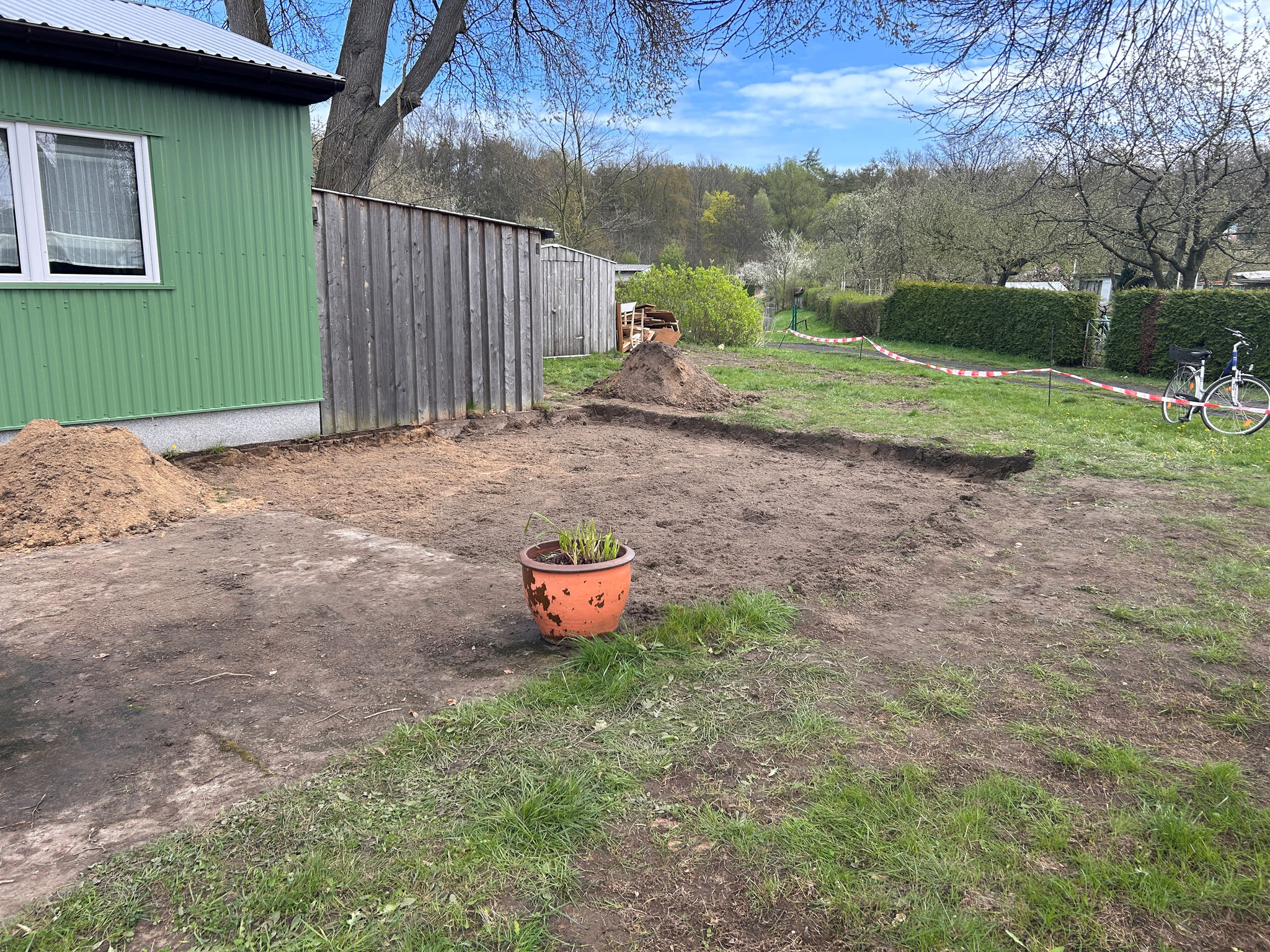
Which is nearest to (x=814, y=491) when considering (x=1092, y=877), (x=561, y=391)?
(x=1092, y=877)

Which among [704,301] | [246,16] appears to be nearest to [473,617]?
[246,16]

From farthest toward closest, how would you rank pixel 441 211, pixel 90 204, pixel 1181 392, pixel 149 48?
pixel 1181 392 < pixel 441 211 < pixel 90 204 < pixel 149 48

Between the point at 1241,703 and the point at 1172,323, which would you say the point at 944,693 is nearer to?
the point at 1241,703

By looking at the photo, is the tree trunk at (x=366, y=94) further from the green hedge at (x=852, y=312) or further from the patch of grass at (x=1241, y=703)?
the green hedge at (x=852, y=312)

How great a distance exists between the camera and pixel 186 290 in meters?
7.83

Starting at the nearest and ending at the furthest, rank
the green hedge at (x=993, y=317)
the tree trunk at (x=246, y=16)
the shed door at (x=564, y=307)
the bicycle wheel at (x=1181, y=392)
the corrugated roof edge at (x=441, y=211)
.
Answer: the corrugated roof edge at (x=441, y=211) < the bicycle wheel at (x=1181, y=392) < the tree trunk at (x=246, y=16) < the shed door at (x=564, y=307) < the green hedge at (x=993, y=317)

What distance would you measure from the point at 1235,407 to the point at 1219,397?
479 mm

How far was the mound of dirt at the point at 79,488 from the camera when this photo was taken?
19.2ft

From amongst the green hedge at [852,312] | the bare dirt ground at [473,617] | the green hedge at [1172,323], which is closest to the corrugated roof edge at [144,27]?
the bare dirt ground at [473,617]

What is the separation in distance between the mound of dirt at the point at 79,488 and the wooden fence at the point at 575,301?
11.8 metres

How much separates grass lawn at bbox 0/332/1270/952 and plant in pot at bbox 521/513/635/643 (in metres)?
0.18

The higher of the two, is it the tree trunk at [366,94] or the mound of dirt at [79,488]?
the tree trunk at [366,94]

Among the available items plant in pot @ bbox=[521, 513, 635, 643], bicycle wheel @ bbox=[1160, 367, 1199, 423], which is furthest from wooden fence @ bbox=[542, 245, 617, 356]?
plant in pot @ bbox=[521, 513, 635, 643]

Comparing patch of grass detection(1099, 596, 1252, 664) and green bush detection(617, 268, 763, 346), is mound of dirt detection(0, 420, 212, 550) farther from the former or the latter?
green bush detection(617, 268, 763, 346)
